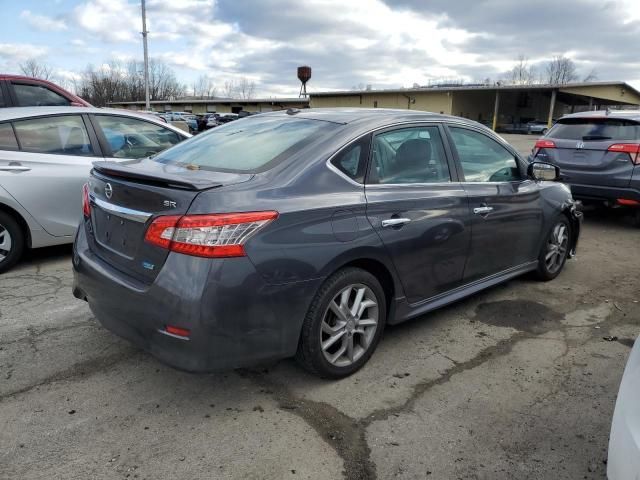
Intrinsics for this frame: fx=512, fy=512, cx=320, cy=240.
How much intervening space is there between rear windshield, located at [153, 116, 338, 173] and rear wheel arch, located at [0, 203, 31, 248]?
86.3 inches

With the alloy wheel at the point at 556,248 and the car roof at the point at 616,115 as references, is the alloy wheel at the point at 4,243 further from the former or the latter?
the car roof at the point at 616,115

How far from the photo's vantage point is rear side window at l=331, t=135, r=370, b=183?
3037 millimetres

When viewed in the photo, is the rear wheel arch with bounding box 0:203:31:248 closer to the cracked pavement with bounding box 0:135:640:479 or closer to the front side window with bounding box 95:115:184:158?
the cracked pavement with bounding box 0:135:640:479

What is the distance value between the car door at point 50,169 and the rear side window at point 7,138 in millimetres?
37

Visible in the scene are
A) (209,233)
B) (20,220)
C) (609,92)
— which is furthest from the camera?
(609,92)

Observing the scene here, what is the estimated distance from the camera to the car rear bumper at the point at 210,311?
2443 millimetres

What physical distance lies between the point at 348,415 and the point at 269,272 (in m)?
0.93

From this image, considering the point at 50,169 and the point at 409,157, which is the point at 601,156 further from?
the point at 50,169

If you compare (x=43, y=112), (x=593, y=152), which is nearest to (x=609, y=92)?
(x=593, y=152)

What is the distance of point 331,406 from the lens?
114 inches

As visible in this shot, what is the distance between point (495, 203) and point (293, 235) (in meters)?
2.01

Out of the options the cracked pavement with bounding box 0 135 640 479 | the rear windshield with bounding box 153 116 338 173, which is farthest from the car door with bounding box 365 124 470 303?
the cracked pavement with bounding box 0 135 640 479

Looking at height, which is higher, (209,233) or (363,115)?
(363,115)

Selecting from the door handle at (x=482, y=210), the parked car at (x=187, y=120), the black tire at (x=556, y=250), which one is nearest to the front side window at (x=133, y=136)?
the door handle at (x=482, y=210)
